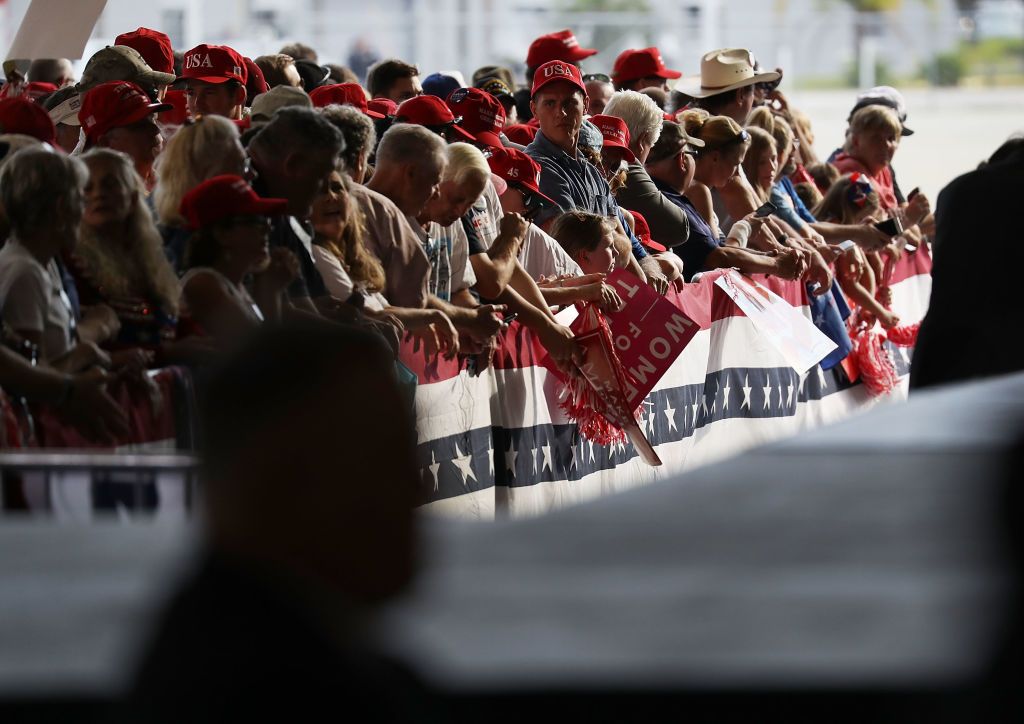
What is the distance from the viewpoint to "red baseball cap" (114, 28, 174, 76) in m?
7.95

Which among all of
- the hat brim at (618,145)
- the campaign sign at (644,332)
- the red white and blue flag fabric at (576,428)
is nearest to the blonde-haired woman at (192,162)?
the red white and blue flag fabric at (576,428)

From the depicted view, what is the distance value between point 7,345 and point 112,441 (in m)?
0.37

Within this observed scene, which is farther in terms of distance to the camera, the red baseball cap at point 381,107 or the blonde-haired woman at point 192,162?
the red baseball cap at point 381,107

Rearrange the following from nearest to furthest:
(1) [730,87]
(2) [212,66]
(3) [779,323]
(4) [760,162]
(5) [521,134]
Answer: (2) [212,66] < (5) [521,134] < (3) [779,323] < (4) [760,162] < (1) [730,87]

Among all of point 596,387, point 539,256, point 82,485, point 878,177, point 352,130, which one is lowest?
point 82,485

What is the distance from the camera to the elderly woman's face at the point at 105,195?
16.7ft

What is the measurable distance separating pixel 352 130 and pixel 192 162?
88 cm

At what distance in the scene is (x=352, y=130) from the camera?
611 cm

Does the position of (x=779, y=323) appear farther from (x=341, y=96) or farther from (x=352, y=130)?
(x=352, y=130)

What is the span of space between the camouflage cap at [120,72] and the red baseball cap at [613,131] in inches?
80.1

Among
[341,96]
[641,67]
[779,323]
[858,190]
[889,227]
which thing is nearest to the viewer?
[341,96]

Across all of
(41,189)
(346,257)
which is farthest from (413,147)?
(41,189)

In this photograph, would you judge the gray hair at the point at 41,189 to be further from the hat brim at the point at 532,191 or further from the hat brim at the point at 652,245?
the hat brim at the point at 652,245

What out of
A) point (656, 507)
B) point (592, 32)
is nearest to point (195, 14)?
point (592, 32)
